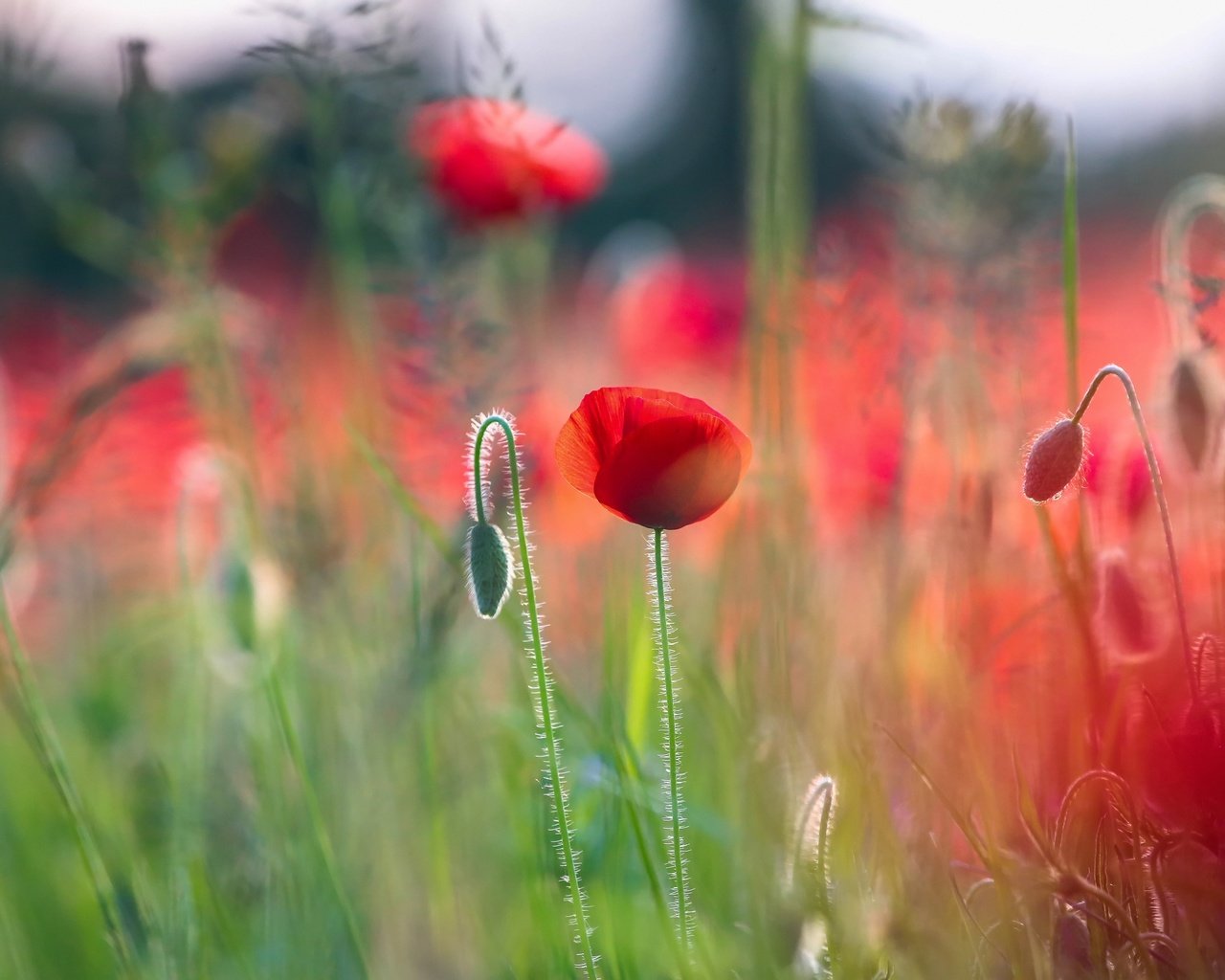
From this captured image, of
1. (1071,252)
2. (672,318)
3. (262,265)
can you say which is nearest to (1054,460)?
(1071,252)

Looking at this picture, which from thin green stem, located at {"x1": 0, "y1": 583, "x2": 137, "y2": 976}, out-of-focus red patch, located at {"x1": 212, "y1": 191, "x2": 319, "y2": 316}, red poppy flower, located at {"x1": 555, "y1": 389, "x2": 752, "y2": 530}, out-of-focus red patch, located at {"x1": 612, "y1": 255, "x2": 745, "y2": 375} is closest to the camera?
red poppy flower, located at {"x1": 555, "y1": 389, "x2": 752, "y2": 530}

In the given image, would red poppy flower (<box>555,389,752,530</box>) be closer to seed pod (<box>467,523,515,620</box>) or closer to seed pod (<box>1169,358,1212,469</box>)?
seed pod (<box>467,523,515,620</box>)

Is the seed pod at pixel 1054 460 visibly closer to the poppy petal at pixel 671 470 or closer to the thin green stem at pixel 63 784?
the poppy petal at pixel 671 470

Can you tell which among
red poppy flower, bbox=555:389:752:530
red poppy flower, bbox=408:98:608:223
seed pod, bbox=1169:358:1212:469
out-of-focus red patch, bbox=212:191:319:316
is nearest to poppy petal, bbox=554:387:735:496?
red poppy flower, bbox=555:389:752:530

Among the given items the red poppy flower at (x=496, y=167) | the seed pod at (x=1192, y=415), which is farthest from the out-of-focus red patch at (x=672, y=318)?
the seed pod at (x=1192, y=415)

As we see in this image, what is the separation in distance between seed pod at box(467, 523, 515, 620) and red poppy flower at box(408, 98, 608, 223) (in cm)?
60

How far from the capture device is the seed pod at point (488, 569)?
0.75 meters

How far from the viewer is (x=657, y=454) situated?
2.38ft

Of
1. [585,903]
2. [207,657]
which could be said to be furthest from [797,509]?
[207,657]

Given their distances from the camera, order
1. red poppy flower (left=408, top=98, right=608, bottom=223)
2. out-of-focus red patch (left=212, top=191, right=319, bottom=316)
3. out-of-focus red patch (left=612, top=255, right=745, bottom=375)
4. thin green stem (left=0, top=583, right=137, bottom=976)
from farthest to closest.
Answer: out-of-focus red patch (left=212, top=191, right=319, bottom=316) < out-of-focus red patch (left=612, top=255, right=745, bottom=375) < red poppy flower (left=408, top=98, right=608, bottom=223) < thin green stem (left=0, top=583, right=137, bottom=976)

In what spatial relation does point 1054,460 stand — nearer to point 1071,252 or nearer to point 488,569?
point 1071,252

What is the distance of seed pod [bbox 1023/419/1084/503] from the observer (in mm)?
741

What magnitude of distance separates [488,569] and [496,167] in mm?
919

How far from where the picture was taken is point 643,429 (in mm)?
725
